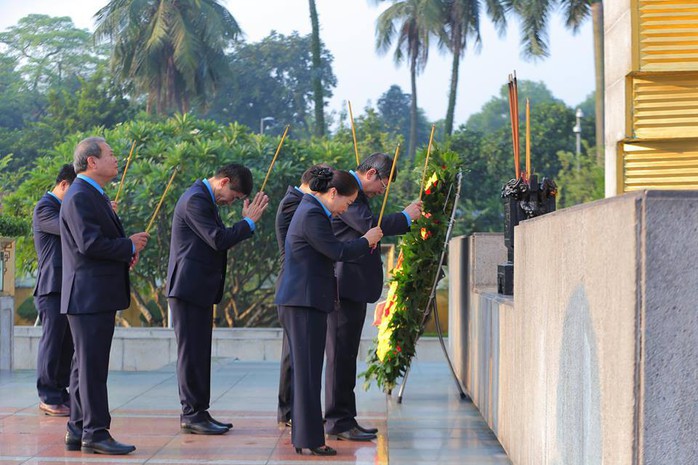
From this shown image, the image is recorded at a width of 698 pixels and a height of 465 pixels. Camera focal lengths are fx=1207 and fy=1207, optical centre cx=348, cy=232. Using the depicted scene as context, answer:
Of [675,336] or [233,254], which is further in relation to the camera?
[233,254]

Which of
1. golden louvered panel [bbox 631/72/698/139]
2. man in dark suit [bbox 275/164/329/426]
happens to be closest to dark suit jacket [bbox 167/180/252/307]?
man in dark suit [bbox 275/164/329/426]

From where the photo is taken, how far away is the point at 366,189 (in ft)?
27.0

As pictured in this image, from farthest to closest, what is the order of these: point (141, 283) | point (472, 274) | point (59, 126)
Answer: point (59, 126) → point (141, 283) → point (472, 274)

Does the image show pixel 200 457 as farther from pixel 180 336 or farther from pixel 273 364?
pixel 273 364

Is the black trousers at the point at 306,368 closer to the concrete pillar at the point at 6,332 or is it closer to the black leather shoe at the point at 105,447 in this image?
the black leather shoe at the point at 105,447

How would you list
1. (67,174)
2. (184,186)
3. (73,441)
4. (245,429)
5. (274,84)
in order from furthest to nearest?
1. (274,84)
2. (184,186)
3. (67,174)
4. (245,429)
5. (73,441)

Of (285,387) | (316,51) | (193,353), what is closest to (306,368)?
(193,353)

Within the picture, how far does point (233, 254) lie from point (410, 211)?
14.9 m

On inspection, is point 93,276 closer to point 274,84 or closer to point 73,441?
point 73,441

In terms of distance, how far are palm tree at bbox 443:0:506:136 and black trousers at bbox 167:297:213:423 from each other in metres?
38.9

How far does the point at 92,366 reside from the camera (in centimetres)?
728

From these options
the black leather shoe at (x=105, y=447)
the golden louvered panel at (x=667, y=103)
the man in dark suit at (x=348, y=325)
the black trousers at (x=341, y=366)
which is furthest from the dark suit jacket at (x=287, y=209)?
the golden louvered panel at (x=667, y=103)

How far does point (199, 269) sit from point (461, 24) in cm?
4009

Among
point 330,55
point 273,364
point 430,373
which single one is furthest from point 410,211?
point 330,55
